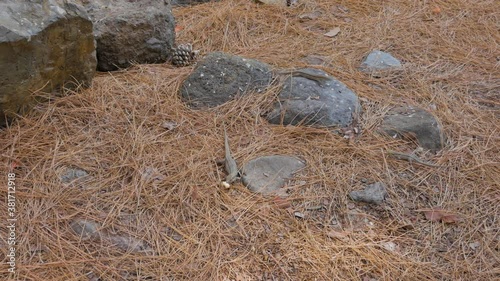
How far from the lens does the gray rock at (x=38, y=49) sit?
87.4 inches

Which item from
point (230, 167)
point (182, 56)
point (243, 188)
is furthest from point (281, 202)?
point (182, 56)

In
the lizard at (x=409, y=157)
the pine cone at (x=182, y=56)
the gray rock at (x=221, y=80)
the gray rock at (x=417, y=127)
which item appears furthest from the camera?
the pine cone at (x=182, y=56)

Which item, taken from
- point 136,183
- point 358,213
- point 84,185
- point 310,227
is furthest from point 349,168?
point 84,185

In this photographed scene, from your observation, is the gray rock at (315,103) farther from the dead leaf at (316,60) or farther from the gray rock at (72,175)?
the gray rock at (72,175)

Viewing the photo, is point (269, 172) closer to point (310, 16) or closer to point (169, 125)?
point (169, 125)

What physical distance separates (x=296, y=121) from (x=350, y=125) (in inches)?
10.3

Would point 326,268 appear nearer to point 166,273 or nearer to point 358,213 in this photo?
point 358,213

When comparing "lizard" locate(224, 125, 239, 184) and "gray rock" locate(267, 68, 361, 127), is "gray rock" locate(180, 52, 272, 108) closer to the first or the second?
"gray rock" locate(267, 68, 361, 127)

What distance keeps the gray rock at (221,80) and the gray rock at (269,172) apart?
0.48 m

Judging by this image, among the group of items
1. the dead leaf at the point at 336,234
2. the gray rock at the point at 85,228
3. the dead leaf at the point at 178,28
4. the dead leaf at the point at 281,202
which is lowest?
the dead leaf at the point at 336,234

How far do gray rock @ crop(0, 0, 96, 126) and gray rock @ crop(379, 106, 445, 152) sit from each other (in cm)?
150

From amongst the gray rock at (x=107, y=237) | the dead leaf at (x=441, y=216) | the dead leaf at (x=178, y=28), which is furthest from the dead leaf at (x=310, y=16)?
the gray rock at (x=107, y=237)

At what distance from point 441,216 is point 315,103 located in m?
0.80

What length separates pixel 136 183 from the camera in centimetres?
215
